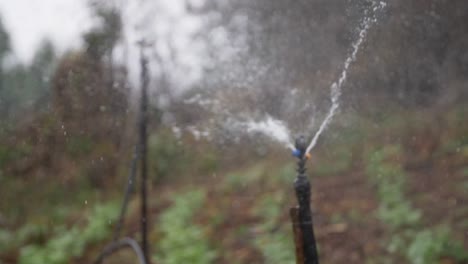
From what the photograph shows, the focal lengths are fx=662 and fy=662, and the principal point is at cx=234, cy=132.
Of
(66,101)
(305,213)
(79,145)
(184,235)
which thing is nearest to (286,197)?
(184,235)

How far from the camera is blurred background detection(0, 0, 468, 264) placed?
226cm

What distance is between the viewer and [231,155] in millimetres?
2932

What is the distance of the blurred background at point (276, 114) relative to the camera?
7.40 ft

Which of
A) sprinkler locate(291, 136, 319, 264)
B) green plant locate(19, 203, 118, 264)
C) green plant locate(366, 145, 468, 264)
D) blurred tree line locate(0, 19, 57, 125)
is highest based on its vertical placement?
green plant locate(19, 203, 118, 264)

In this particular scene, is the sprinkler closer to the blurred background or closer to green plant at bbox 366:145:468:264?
the blurred background

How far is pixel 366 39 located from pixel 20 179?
200 centimetres

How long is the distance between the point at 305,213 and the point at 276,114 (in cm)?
87

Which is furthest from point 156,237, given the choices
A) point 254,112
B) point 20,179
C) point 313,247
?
point 313,247

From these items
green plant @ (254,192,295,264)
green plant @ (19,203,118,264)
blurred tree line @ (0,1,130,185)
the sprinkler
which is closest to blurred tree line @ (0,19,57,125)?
blurred tree line @ (0,1,130,185)

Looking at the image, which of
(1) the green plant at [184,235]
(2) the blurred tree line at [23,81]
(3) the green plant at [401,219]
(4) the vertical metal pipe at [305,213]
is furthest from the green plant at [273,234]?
(4) the vertical metal pipe at [305,213]

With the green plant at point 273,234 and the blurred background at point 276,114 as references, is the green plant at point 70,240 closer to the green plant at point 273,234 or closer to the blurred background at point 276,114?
the blurred background at point 276,114

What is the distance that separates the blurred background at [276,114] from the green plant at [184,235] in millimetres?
18

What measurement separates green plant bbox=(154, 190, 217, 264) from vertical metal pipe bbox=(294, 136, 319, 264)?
1.81 meters

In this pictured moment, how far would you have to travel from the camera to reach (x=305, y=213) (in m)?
1.43
